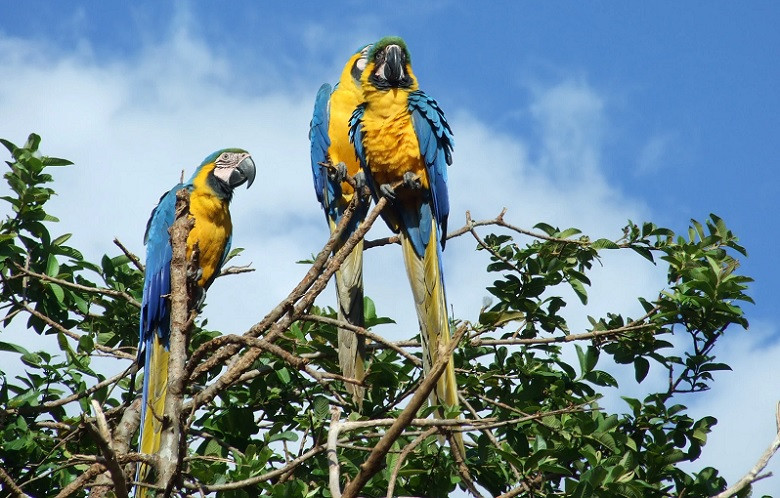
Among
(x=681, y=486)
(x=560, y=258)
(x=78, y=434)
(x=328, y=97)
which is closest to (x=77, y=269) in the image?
(x=78, y=434)

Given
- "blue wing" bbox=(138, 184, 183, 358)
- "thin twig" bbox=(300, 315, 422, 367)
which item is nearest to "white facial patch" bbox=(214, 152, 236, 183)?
"blue wing" bbox=(138, 184, 183, 358)

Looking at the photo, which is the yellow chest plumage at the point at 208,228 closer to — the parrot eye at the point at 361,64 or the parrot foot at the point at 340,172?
the parrot foot at the point at 340,172

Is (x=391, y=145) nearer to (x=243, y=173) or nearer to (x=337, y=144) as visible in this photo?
(x=337, y=144)

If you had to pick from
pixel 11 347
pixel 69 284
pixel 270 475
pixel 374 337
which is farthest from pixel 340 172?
pixel 270 475

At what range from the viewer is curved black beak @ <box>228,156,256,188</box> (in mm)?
4832

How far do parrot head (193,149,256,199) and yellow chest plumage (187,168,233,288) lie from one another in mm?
63

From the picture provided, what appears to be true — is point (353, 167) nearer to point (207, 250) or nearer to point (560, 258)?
point (207, 250)

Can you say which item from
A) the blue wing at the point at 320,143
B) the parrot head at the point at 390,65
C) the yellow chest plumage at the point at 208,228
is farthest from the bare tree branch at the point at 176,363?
the blue wing at the point at 320,143

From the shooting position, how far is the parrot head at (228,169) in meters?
4.79

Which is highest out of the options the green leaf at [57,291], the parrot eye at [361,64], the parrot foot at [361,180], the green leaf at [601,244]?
the parrot eye at [361,64]

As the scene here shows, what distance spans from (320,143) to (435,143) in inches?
44.3

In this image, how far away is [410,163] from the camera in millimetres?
4145

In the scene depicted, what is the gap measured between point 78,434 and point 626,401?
7.71 ft

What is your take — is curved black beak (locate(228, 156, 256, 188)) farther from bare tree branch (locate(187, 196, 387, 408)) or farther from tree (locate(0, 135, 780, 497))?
bare tree branch (locate(187, 196, 387, 408))
